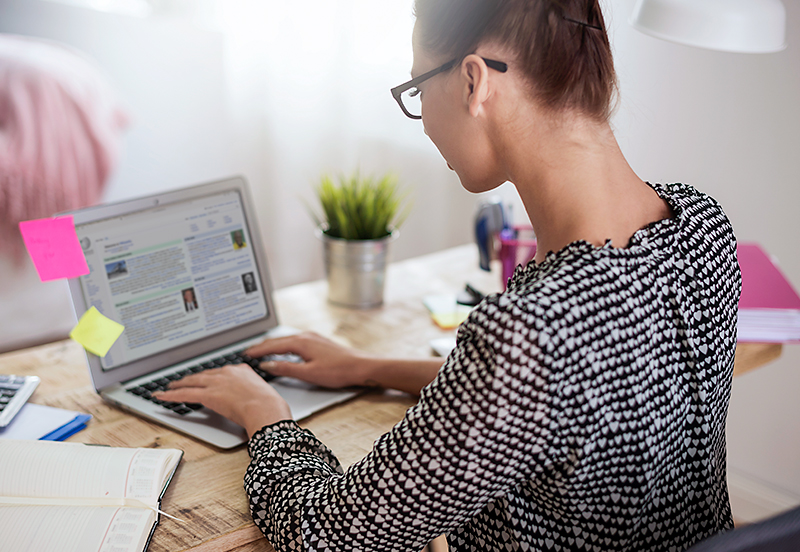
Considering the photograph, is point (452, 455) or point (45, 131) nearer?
point (452, 455)

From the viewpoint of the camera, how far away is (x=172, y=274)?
1055mm

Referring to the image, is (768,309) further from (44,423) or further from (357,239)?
(44,423)

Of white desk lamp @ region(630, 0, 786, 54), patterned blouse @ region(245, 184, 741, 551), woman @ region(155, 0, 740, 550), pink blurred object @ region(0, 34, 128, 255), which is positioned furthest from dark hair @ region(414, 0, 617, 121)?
pink blurred object @ region(0, 34, 128, 255)

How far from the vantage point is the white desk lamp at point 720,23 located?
0.92m

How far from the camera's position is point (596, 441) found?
0.58 m

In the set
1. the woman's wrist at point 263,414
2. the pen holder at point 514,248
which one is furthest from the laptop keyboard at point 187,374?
the pen holder at point 514,248

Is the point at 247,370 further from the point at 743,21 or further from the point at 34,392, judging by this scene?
the point at 743,21

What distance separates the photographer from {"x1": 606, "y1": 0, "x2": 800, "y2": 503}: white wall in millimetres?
1627

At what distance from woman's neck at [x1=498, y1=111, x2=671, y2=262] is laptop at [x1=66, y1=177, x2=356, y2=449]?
470 mm

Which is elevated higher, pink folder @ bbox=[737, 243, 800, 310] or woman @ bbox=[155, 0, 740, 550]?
woman @ bbox=[155, 0, 740, 550]

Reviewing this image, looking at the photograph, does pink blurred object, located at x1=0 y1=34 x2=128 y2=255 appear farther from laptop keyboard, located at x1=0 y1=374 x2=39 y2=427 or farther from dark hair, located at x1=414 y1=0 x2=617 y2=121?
dark hair, located at x1=414 y1=0 x2=617 y2=121

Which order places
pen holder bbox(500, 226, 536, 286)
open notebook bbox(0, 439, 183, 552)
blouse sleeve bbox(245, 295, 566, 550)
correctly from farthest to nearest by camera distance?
pen holder bbox(500, 226, 536, 286)
open notebook bbox(0, 439, 183, 552)
blouse sleeve bbox(245, 295, 566, 550)

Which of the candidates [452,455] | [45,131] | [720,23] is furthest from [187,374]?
[45,131]

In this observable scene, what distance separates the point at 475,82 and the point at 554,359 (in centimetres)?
30
